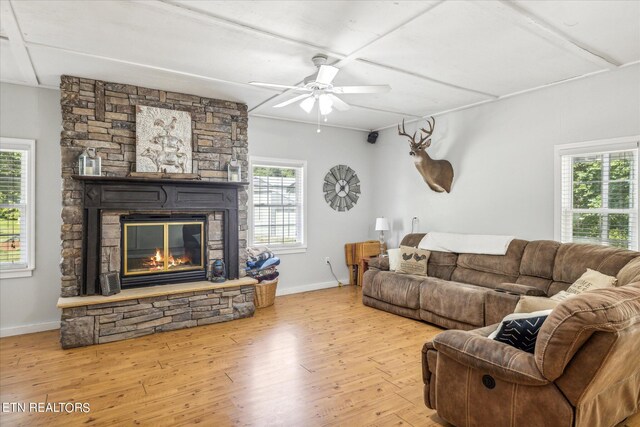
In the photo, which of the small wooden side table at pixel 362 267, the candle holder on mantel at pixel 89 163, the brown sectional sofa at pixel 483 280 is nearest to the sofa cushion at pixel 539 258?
the brown sectional sofa at pixel 483 280

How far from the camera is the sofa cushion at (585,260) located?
345 cm

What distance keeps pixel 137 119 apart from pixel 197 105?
759mm

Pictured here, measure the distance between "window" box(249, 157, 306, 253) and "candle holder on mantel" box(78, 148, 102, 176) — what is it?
2177 millimetres

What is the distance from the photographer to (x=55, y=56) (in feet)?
11.3

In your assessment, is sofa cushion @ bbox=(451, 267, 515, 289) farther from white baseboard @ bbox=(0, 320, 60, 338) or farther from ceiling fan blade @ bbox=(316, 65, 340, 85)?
white baseboard @ bbox=(0, 320, 60, 338)

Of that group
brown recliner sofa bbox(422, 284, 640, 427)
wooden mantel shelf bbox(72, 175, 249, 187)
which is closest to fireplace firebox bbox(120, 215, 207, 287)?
wooden mantel shelf bbox(72, 175, 249, 187)

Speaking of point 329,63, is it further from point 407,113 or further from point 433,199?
point 433,199

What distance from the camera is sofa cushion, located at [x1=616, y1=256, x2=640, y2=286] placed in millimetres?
2808

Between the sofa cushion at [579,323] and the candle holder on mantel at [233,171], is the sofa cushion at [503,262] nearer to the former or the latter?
the sofa cushion at [579,323]

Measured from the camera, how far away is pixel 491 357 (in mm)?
2068

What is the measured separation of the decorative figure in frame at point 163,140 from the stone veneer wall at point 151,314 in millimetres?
1549

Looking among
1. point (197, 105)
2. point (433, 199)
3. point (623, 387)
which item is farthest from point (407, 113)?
point (623, 387)

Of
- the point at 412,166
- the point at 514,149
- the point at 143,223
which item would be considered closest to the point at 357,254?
the point at 412,166

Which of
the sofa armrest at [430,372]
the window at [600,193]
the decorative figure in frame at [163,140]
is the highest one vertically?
the decorative figure in frame at [163,140]
